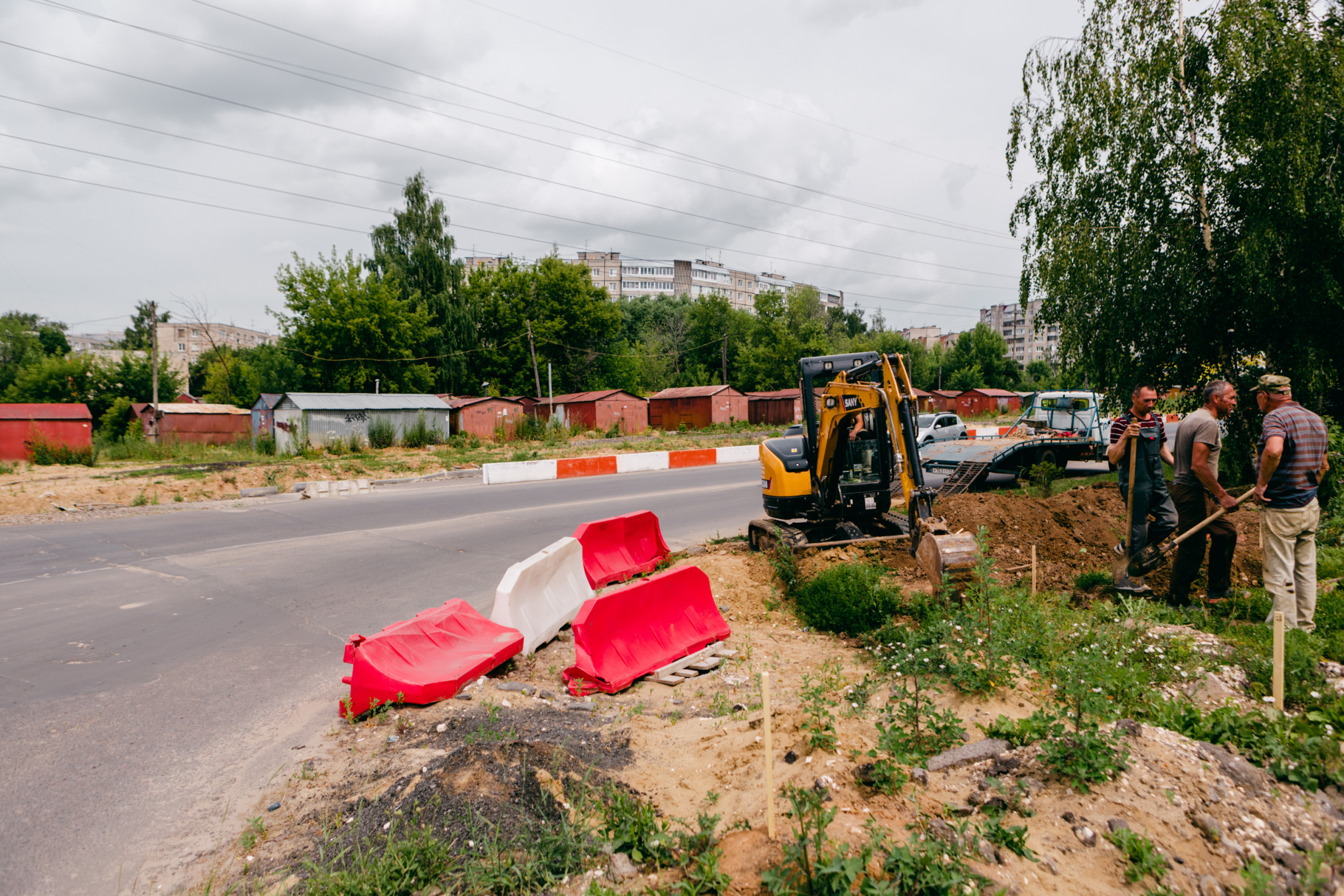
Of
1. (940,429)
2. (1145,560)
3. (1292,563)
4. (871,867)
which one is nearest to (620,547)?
(1145,560)

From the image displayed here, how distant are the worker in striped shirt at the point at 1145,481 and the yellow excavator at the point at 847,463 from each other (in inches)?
65.1

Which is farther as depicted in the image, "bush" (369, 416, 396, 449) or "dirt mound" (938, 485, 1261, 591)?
"bush" (369, 416, 396, 449)

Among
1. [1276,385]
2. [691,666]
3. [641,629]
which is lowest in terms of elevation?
[691,666]

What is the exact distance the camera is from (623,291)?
106m

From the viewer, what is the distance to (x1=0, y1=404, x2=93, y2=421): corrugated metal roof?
30297mm

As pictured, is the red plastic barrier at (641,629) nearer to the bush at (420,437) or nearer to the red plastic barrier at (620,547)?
the red plastic barrier at (620,547)

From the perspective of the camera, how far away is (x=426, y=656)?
5094 millimetres

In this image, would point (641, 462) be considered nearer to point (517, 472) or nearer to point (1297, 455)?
point (517, 472)

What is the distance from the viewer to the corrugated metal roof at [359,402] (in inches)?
1217

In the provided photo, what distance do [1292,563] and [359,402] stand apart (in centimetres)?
3318

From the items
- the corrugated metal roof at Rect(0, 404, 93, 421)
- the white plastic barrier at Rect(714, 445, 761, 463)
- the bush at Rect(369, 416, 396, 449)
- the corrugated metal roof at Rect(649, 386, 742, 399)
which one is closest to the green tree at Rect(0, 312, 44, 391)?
the corrugated metal roof at Rect(0, 404, 93, 421)

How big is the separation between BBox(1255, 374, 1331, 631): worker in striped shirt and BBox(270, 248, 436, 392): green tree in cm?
4846

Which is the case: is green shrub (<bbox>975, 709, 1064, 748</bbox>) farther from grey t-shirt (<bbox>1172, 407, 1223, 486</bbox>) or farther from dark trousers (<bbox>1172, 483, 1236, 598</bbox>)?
grey t-shirt (<bbox>1172, 407, 1223, 486</bbox>)

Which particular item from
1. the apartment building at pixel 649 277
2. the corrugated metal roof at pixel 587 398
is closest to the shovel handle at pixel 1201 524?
the corrugated metal roof at pixel 587 398
